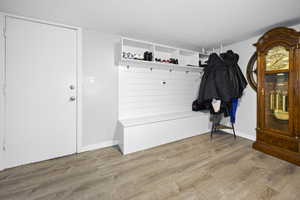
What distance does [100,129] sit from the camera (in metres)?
2.42

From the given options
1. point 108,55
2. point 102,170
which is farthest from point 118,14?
point 102,170

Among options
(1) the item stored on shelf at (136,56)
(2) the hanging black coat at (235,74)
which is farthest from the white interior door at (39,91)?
(2) the hanging black coat at (235,74)

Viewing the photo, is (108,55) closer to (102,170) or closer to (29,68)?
(29,68)

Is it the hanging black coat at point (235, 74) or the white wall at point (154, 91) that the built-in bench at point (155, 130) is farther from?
the hanging black coat at point (235, 74)

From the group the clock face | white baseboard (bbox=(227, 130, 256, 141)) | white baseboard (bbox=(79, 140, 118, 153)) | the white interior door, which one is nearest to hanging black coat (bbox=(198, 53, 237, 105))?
the clock face

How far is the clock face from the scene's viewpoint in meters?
2.03

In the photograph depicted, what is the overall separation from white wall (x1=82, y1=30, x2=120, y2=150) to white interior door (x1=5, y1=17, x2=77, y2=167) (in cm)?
18

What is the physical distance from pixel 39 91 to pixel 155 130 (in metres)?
1.91

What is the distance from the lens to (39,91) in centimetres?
195

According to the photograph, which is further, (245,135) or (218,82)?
(245,135)

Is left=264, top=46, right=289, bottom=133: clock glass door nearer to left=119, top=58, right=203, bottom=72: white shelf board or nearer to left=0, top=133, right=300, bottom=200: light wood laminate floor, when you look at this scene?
left=0, top=133, right=300, bottom=200: light wood laminate floor

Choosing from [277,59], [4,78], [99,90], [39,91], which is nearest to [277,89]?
[277,59]

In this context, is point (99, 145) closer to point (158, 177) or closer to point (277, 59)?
point (158, 177)

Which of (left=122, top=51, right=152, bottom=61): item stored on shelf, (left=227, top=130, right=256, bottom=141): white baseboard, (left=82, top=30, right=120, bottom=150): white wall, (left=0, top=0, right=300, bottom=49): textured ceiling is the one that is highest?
(left=0, top=0, right=300, bottom=49): textured ceiling
